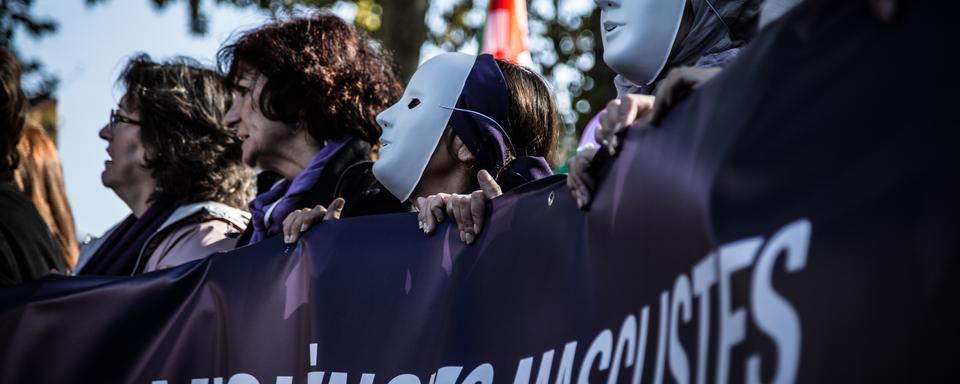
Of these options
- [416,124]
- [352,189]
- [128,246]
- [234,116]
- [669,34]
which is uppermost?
[669,34]

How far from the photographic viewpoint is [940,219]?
1185 mm

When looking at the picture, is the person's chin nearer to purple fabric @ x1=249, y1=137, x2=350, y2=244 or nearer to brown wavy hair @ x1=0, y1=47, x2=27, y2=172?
brown wavy hair @ x1=0, y1=47, x2=27, y2=172

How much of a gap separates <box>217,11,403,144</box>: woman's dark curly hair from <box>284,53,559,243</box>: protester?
732 mm

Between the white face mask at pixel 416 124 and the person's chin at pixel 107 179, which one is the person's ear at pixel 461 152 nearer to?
the white face mask at pixel 416 124

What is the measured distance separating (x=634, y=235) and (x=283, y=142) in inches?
91.1

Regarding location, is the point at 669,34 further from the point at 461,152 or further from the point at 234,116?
the point at 234,116

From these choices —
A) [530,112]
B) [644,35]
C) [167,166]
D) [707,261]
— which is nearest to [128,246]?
[167,166]

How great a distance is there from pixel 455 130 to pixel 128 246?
1.77 meters

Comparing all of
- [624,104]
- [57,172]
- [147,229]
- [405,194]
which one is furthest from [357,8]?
[624,104]

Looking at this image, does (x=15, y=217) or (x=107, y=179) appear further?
(x=107, y=179)

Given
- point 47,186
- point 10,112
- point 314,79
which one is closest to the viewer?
point 314,79

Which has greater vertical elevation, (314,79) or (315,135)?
(314,79)

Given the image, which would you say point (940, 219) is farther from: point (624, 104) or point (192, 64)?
point (192, 64)

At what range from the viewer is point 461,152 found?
3170 mm
